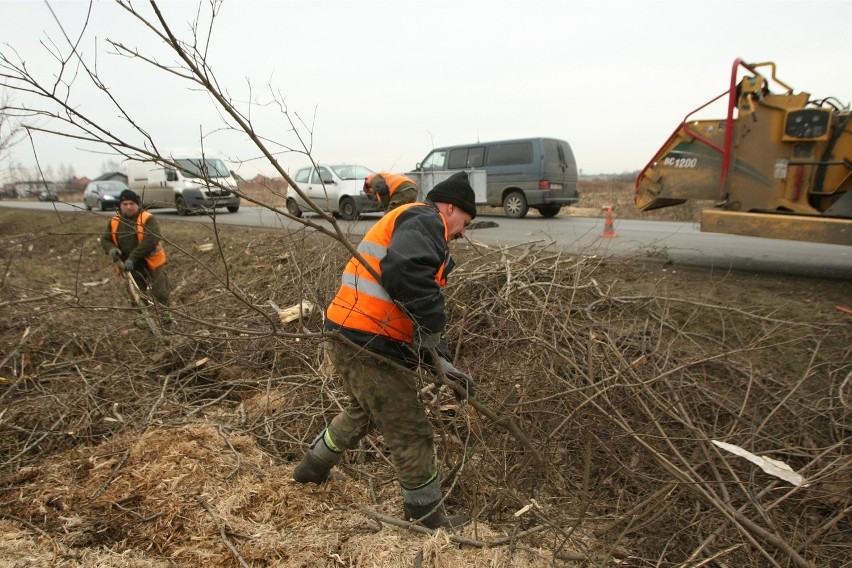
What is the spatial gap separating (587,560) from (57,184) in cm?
307

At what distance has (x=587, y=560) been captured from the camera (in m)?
2.26

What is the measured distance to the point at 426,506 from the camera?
97.2 inches

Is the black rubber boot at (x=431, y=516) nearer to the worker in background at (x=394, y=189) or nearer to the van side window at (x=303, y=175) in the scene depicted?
the worker in background at (x=394, y=189)

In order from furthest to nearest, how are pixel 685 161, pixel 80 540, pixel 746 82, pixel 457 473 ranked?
pixel 685 161 → pixel 746 82 → pixel 457 473 → pixel 80 540

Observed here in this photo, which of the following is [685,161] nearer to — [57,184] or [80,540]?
[57,184]

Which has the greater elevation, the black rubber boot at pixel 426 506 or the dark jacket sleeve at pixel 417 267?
the dark jacket sleeve at pixel 417 267

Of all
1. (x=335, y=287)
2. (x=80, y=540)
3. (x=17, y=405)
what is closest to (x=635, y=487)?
(x=80, y=540)

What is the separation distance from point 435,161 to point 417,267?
37.9 feet

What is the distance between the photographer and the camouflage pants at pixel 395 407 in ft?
7.84

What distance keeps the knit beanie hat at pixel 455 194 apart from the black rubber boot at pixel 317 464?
1404 millimetres

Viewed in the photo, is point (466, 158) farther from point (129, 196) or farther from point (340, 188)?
point (129, 196)

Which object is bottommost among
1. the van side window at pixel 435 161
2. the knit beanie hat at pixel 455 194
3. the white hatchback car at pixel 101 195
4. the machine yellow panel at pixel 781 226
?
the machine yellow panel at pixel 781 226

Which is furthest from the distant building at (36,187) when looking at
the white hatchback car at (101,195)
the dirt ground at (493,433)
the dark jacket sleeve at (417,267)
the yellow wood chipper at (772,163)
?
the white hatchback car at (101,195)

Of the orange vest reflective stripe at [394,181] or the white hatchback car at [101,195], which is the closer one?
the orange vest reflective stripe at [394,181]
